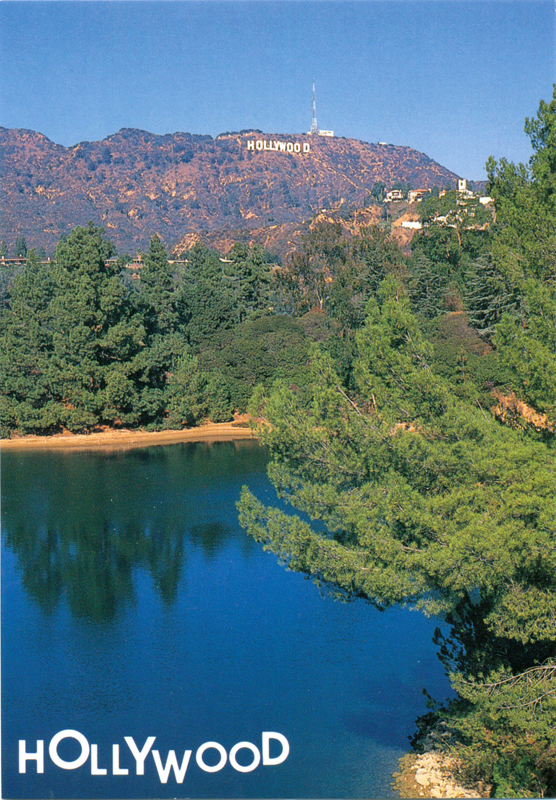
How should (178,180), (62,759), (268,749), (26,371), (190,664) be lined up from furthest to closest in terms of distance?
(178,180) < (26,371) < (190,664) < (268,749) < (62,759)

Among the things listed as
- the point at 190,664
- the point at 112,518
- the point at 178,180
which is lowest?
the point at 190,664

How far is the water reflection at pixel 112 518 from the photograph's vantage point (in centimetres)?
1480

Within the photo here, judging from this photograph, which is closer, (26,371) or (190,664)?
(190,664)

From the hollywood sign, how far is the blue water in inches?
4814

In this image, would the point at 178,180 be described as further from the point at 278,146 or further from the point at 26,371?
the point at 26,371

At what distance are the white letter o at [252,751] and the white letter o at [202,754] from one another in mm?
90

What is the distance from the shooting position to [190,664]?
11.3 m

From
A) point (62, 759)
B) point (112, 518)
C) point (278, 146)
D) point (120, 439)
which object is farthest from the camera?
point (278, 146)

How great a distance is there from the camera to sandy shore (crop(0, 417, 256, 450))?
27.4 m

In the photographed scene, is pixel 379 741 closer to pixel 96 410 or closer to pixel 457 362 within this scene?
pixel 457 362

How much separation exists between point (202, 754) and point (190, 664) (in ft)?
7.43

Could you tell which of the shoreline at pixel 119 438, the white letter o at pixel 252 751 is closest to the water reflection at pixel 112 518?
the shoreline at pixel 119 438

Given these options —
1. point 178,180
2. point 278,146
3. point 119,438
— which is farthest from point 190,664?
point 278,146

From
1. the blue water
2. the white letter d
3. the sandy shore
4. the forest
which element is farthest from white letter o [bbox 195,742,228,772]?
the sandy shore
